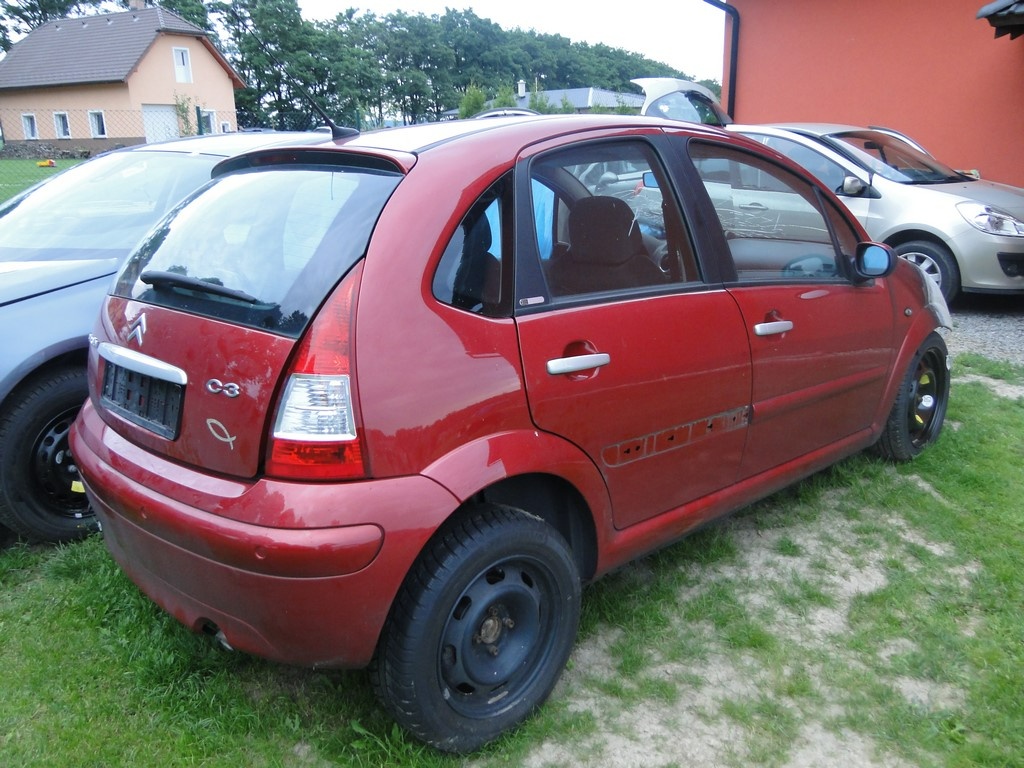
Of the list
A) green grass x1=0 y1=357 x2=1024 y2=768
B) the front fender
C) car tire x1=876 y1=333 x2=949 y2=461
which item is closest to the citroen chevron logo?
green grass x1=0 y1=357 x2=1024 y2=768

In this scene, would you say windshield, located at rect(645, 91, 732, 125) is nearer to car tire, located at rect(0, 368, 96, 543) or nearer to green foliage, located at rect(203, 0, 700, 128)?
car tire, located at rect(0, 368, 96, 543)

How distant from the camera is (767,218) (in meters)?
3.53

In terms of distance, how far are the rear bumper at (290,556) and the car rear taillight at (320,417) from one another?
0.16 feet

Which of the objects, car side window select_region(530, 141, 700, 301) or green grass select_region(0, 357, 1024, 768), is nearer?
green grass select_region(0, 357, 1024, 768)

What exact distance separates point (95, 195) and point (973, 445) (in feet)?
15.6

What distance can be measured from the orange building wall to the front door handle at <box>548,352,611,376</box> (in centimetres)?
1081

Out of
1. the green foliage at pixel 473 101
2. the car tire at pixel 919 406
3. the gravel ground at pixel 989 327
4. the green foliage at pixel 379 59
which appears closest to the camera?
the car tire at pixel 919 406

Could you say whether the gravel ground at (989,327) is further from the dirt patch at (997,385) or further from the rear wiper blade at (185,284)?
the rear wiper blade at (185,284)

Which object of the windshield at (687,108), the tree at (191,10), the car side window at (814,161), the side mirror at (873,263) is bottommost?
the side mirror at (873,263)

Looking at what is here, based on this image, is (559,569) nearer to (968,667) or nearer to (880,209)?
(968,667)

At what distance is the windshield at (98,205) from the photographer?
379 centimetres

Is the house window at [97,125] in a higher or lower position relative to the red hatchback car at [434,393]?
higher

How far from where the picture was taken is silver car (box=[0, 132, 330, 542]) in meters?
3.20

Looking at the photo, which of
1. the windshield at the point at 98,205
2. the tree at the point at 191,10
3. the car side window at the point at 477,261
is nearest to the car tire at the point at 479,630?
the car side window at the point at 477,261
